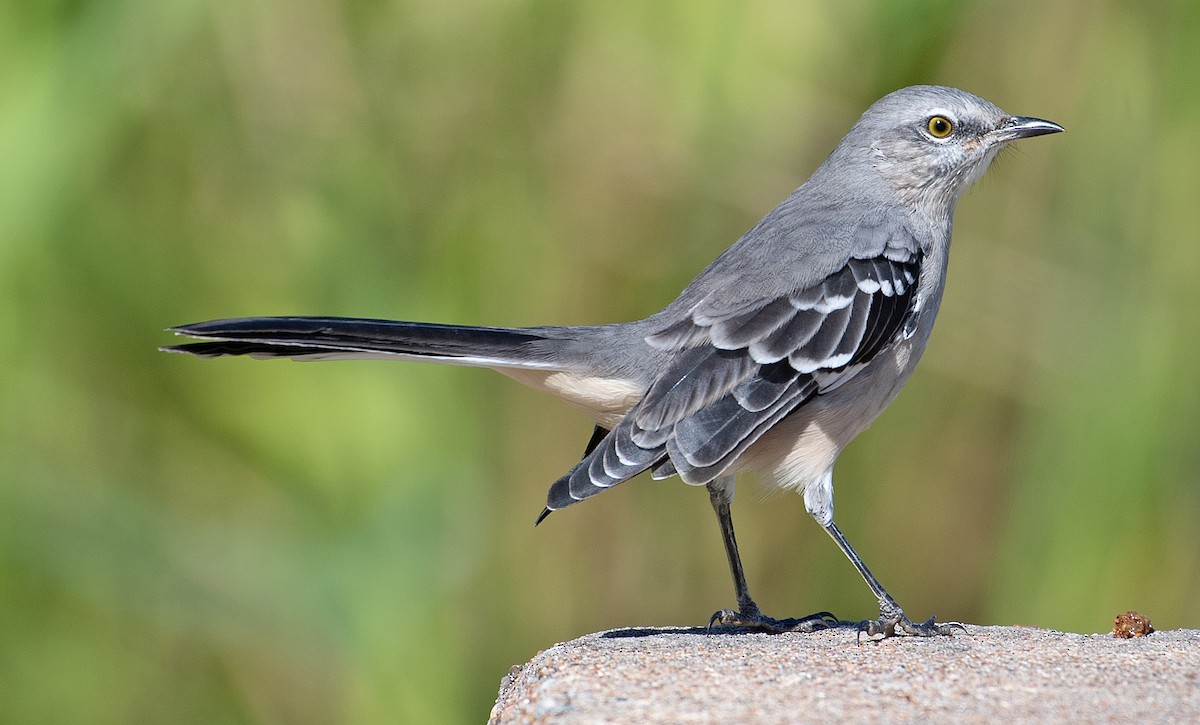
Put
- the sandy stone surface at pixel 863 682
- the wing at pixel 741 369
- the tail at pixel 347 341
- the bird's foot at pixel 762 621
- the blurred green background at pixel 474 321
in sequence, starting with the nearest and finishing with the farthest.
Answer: the sandy stone surface at pixel 863 682, the tail at pixel 347 341, the wing at pixel 741 369, the bird's foot at pixel 762 621, the blurred green background at pixel 474 321

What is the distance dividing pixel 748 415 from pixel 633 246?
1.99 metres

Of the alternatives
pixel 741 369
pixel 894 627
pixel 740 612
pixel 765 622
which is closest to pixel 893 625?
pixel 894 627

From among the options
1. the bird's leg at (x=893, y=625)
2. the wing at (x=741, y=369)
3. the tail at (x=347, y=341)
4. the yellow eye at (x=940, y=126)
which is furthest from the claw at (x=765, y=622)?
the yellow eye at (x=940, y=126)

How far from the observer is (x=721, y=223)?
5777 millimetres

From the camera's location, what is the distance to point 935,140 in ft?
16.0

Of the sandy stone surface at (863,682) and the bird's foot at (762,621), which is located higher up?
the sandy stone surface at (863,682)

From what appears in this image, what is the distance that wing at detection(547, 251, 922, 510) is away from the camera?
3.87 meters

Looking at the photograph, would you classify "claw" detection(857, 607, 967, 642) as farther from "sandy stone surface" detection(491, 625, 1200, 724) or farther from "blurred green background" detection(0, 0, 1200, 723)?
"blurred green background" detection(0, 0, 1200, 723)

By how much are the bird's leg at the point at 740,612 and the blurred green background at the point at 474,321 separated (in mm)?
1240

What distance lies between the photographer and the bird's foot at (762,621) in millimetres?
4387

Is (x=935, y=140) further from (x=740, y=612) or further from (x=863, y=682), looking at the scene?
(x=863, y=682)

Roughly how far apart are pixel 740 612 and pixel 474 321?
189cm

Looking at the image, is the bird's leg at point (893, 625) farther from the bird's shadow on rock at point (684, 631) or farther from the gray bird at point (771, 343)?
the bird's shadow on rock at point (684, 631)

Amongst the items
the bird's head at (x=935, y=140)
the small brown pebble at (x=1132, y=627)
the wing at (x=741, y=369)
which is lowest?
the small brown pebble at (x=1132, y=627)
